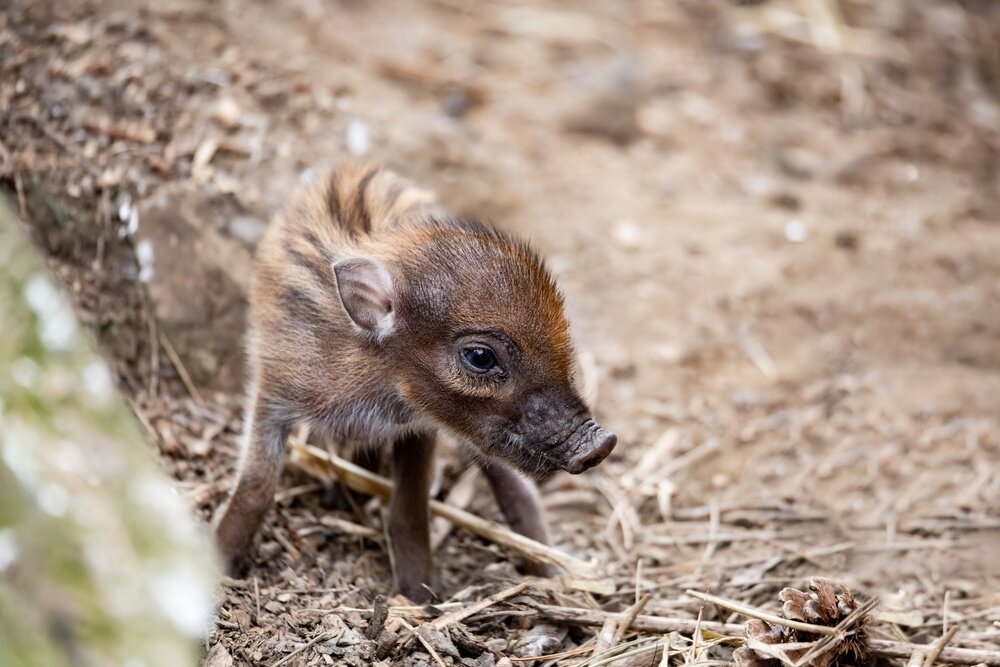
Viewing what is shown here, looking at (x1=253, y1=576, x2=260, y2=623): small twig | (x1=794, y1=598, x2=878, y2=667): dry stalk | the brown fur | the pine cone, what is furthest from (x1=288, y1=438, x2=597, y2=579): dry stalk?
(x1=794, y1=598, x2=878, y2=667): dry stalk

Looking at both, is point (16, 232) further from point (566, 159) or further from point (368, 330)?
point (566, 159)

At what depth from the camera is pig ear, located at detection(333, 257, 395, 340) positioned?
4.23 m

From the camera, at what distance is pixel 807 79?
8914 millimetres

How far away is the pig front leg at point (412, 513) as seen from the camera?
4.50m

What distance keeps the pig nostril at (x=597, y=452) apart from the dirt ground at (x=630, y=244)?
1.84ft

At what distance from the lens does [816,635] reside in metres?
3.60

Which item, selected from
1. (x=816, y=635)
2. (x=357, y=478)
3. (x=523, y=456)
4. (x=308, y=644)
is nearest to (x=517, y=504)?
(x=357, y=478)

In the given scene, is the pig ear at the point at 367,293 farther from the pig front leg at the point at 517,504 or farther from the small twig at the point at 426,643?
the small twig at the point at 426,643

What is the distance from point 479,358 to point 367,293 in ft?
1.71

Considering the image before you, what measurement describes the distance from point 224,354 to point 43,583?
2483mm

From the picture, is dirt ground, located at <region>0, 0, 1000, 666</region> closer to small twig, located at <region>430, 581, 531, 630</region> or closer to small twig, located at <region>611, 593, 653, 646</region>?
small twig, located at <region>430, 581, 531, 630</region>

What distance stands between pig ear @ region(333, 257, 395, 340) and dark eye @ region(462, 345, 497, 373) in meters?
0.36

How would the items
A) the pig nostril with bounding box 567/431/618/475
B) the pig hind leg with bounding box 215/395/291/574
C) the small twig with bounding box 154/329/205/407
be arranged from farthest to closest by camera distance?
the small twig with bounding box 154/329/205/407 < the pig hind leg with bounding box 215/395/291/574 < the pig nostril with bounding box 567/431/618/475

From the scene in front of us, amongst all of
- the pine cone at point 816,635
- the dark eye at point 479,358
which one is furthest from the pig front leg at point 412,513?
the pine cone at point 816,635
